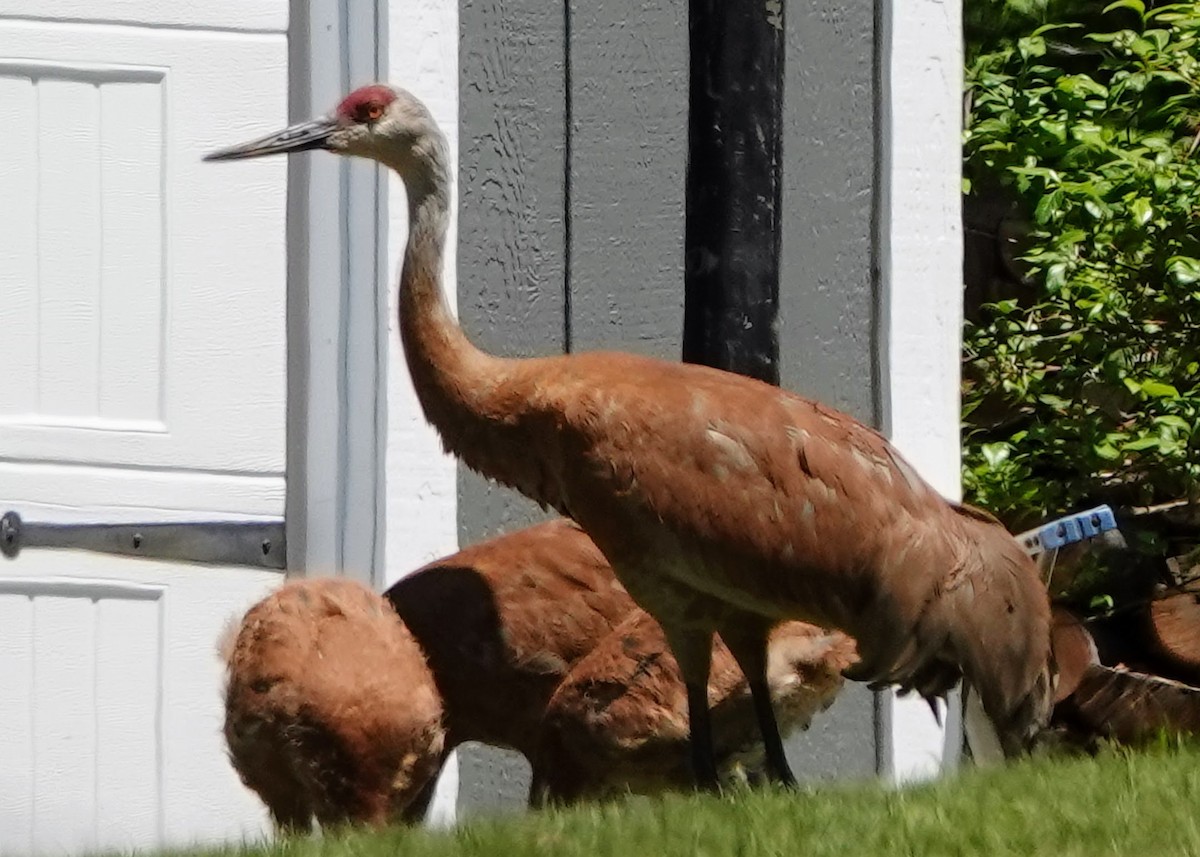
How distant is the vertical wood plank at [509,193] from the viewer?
Result: 7.09m

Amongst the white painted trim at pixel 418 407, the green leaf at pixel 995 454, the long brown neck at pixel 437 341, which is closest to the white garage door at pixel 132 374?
the white painted trim at pixel 418 407

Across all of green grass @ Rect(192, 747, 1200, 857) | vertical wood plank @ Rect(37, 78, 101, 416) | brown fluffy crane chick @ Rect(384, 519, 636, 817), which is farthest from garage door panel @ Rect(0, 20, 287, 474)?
green grass @ Rect(192, 747, 1200, 857)

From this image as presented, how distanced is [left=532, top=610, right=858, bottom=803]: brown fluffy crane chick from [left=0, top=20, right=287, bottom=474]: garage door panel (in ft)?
4.88

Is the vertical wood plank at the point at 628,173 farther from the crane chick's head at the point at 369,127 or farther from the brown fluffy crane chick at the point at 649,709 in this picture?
the brown fluffy crane chick at the point at 649,709

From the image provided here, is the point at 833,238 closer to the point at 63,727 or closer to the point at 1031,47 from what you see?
the point at 1031,47

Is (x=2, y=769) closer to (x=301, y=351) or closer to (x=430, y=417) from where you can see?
(x=301, y=351)

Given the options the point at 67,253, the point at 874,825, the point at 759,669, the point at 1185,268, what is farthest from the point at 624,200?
the point at 874,825

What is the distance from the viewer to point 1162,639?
8477mm

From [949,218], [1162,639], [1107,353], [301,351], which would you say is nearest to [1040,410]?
[1107,353]

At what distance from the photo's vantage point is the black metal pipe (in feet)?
19.2

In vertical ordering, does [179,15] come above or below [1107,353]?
above

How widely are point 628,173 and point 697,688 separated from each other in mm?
2068

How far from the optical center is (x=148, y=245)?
7.09 metres

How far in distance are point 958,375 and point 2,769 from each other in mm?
3139
